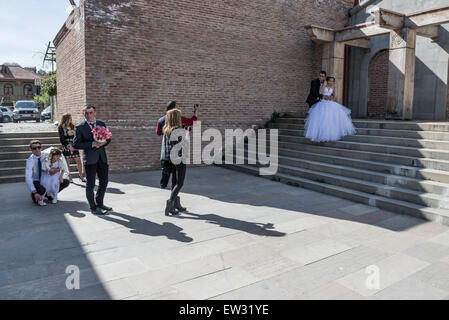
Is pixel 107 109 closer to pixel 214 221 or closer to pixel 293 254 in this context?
pixel 214 221

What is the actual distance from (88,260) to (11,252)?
3.49 ft

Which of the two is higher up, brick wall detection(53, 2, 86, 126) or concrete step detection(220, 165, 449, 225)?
brick wall detection(53, 2, 86, 126)

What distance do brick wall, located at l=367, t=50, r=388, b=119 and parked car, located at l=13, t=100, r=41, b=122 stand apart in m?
25.3

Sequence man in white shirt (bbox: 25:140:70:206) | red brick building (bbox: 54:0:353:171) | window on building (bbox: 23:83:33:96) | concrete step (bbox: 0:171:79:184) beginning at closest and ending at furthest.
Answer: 1. man in white shirt (bbox: 25:140:70:206)
2. concrete step (bbox: 0:171:79:184)
3. red brick building (bbox: 54:0:353:171)
4. window on building (bbox: 23:83:33:96)

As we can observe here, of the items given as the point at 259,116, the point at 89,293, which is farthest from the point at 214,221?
the point at 259,116

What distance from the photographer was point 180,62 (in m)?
10.6

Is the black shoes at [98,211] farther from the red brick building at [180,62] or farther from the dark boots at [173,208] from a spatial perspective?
the red brick building at [180,62]

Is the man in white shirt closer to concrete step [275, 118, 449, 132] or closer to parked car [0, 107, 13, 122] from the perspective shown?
concrete step [275, 118, 449, 132]

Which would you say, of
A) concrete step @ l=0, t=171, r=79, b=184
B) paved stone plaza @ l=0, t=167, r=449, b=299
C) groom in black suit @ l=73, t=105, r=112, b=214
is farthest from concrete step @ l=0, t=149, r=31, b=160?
groom in black suit @ l=73, t=105, r=112, b=214

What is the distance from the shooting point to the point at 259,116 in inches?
Answer: 494

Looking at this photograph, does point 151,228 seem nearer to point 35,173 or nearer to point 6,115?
point 35,173

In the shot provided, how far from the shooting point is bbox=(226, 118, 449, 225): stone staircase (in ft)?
21.2

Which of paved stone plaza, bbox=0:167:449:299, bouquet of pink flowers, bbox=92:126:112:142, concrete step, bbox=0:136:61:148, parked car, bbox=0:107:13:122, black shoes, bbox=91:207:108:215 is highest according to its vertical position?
parked car, bbox=0:107:13:122
